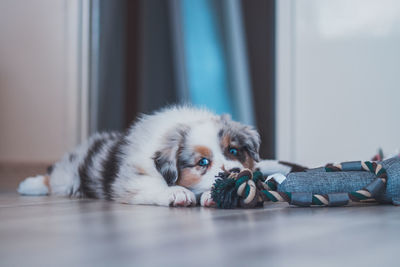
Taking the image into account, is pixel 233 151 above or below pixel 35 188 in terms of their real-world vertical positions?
above

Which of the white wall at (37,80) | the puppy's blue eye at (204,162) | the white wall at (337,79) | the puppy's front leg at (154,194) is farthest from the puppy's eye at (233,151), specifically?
the white wall at (37,80)

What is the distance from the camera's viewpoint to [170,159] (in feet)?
6.01

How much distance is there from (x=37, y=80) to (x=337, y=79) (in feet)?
10.2

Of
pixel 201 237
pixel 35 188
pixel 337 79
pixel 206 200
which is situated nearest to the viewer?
pixel 201 237

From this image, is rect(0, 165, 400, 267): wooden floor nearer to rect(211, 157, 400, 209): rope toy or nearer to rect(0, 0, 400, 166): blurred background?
rect(211, 157, 400, 209): rope toy

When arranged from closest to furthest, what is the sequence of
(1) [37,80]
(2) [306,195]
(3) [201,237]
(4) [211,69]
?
(3) [201,237], (2) [306,195], (4) [211,69], (1) [37,80]

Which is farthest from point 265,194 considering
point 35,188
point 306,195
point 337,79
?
point 337,79

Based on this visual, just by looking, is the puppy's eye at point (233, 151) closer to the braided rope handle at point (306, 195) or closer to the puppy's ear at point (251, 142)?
the puppy's ear at point (251, 142)

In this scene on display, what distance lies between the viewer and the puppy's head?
1824 mm

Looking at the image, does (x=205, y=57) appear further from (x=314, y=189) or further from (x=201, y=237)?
(x=201, y=237)

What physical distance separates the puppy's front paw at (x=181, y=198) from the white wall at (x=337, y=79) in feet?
5.88

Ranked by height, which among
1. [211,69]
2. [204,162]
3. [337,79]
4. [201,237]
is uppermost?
[211,69]

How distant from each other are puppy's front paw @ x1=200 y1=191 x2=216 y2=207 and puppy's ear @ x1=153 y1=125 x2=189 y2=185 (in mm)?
180

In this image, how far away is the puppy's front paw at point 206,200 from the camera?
1669mm
